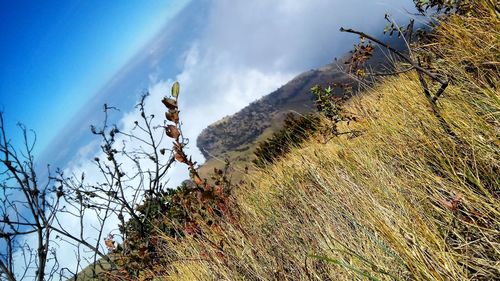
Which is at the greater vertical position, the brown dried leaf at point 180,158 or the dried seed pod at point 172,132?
the dried seed pod at point 172,132

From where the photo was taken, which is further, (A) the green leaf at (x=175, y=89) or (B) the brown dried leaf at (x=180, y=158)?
(B) the brown dried leaf at (x=180, y=158)

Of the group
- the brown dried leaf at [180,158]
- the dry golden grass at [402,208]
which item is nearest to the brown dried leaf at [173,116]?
the brown dried leaf at [180,158]

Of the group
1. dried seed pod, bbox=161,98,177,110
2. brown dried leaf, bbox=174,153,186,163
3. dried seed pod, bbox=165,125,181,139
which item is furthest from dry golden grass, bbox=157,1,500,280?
dried seed pod, bbox=161,98,177,110

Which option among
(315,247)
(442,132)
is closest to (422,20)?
(442,132)

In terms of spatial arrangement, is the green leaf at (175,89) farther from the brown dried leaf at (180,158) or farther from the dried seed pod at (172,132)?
the brown dried leaf at (180,158)

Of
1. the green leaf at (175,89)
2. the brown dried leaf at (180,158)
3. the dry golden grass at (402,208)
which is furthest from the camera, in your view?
the brown dried leaf at (180,158)

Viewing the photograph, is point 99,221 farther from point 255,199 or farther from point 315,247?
point 315,247

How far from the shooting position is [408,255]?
135 centimetres

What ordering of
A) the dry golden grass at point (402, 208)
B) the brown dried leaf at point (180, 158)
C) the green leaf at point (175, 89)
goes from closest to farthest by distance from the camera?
the dry golden grass at point (402, 208) < the green leaf at point (175, 89) < the brown dried leaf at point (180, 158)

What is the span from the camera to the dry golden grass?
1.42 meters

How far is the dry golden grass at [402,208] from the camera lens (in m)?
1.42

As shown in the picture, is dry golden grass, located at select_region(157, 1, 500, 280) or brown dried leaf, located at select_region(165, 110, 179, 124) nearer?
dry golden grass, located at select_region(157, 1, 500, 280)

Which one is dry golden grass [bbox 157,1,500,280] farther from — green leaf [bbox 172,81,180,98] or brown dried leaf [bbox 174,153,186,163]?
green leaf [bbox 172,81,180,98]

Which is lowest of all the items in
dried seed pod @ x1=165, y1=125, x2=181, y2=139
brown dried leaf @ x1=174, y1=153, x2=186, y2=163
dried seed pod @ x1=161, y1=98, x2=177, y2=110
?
brown dried leaf @ x1=174, y1=153, x2=186, y2=163
